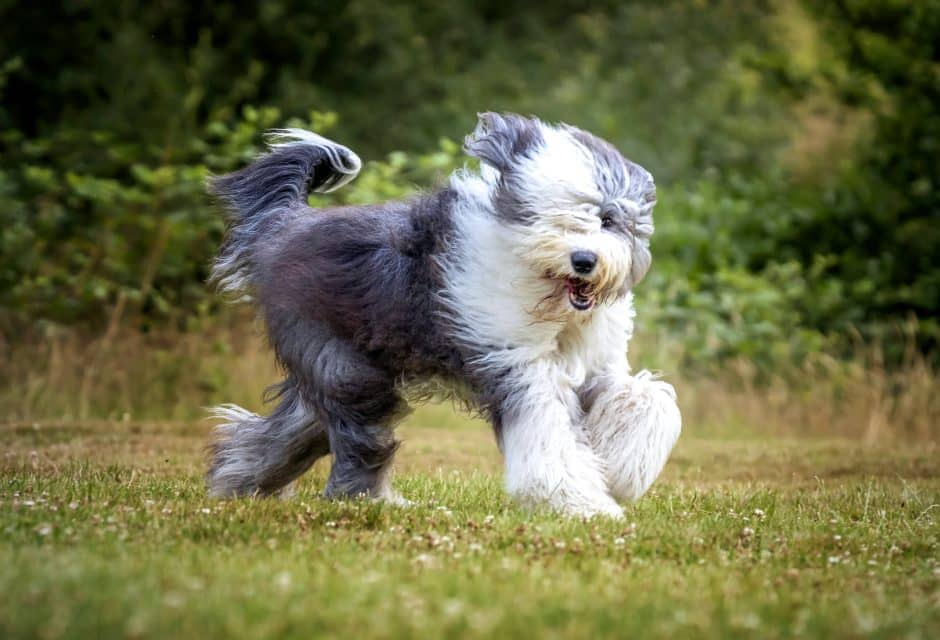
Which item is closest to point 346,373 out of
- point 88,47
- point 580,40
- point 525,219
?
point 525,219

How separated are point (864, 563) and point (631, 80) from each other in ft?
46.4

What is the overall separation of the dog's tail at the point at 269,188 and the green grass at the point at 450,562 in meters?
1.17

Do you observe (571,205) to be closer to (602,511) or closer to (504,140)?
(504,140)

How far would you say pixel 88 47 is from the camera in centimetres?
1451

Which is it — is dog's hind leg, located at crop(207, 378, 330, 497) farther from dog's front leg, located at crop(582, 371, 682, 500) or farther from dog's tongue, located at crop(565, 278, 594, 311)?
dog's tongue, located at crop(565, 278, 594, 311)

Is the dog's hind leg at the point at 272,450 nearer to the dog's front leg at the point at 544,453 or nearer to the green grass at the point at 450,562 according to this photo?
the green grass at the point at 450,562

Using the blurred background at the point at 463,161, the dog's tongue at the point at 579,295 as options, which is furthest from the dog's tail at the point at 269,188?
the blurred background at the point at 463,161

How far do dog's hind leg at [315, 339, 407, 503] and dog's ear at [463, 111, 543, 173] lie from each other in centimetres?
107

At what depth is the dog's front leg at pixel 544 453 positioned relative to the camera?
5691mm

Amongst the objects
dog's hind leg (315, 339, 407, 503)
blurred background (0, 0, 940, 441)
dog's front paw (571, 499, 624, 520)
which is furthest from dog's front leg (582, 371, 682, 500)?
blurred background (0, 0, 940, 441)

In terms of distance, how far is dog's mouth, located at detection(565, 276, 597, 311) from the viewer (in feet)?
18.8

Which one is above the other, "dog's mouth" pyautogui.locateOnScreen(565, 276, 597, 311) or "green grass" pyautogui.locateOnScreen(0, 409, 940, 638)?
"dog's mouth" pyautogui.locateOnScreen(565, 276, 597, 311)

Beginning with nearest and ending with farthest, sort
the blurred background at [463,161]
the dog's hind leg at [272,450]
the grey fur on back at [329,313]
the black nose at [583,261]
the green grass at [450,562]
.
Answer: the green grass at [450,562]
the black nose at [583,261]
the grey fur on back at [329,313]
the dog's hind leg at [272,450]
the blurred background at [463,161]

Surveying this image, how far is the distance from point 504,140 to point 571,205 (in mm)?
488
